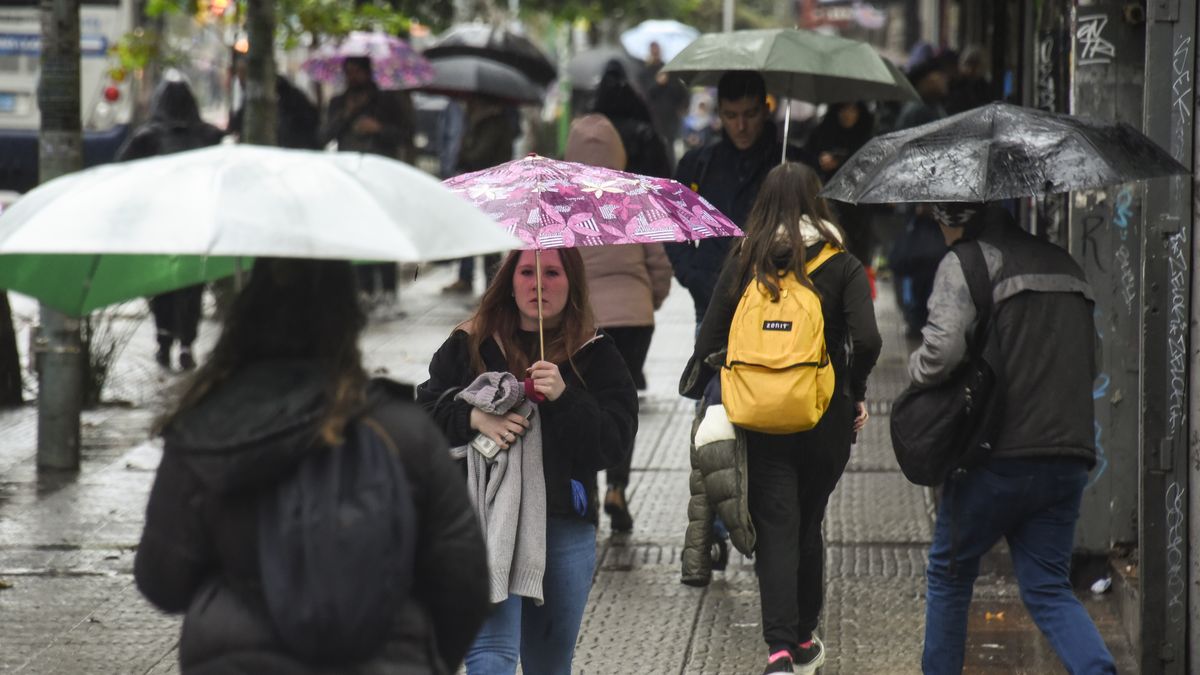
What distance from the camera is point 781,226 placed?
18.2 feet

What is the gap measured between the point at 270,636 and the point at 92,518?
544 centimetres

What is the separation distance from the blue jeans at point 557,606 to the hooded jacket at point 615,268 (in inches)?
122

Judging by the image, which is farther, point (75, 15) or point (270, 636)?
point (75, 15)

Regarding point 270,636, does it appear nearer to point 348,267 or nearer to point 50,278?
point 348,267

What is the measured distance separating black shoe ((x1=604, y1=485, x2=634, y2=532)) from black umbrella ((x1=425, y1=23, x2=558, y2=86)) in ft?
30.5

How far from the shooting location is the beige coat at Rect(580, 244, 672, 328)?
7.68 m

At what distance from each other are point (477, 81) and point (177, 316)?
14.1 ft

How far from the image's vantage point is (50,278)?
3.37 metres

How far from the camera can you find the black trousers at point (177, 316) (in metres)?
11.8

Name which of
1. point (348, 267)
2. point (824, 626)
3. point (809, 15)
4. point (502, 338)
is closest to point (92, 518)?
point (824, 626)

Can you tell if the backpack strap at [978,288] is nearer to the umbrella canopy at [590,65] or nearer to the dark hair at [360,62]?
the dark hair at [360,62]

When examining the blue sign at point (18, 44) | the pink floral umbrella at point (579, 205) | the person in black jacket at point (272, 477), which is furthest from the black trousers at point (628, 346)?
the blue sign at point (18, 44)

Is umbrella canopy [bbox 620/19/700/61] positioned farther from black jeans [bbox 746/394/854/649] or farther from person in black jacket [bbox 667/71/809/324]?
black jeans [bbox 746/394/854/649]

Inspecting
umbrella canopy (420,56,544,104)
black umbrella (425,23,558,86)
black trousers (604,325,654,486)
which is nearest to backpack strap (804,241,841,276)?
black trousers (604,325,654,486)
